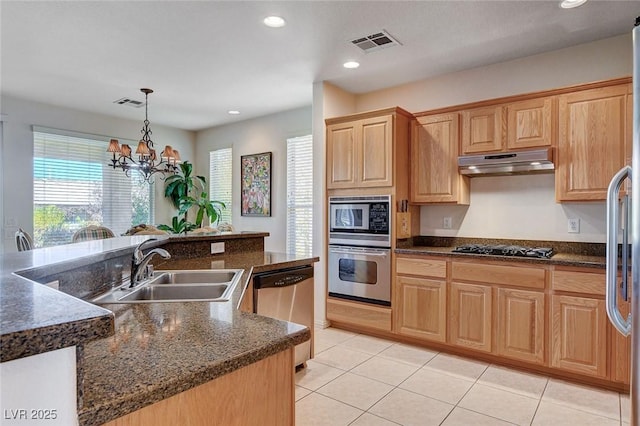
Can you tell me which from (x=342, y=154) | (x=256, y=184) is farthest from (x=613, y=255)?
(x=256, y=184)

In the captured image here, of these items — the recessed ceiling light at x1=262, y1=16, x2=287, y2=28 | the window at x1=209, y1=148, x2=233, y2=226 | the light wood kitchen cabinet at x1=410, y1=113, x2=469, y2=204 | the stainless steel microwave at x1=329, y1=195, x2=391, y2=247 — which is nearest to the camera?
the recessed ceiling light at x1=262, y1=16, x2=287, y2=28

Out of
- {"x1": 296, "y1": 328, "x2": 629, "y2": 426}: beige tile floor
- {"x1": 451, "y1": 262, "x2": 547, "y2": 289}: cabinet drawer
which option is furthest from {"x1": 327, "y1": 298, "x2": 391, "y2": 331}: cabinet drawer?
{"x1": 451, "y1": 262, "x2": 547, "y2": 289}: cabinet drawer

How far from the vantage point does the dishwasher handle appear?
2490 mm

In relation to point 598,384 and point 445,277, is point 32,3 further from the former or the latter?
point 598,384

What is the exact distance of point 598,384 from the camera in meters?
2.67

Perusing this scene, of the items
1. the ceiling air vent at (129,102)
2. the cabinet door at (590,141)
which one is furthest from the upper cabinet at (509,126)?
the ceiling air vent at (129,102)

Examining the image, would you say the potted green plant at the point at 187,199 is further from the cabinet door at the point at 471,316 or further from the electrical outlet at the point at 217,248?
the cabinet door at the point at 471,316

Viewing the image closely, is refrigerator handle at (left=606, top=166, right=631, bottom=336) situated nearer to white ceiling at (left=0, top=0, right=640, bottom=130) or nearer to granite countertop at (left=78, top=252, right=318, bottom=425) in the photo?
granite countertop at (left=78, top=252, right=318, bottom=425)

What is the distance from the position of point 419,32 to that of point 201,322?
9.01ft

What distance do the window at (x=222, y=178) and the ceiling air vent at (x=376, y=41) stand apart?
3.46m

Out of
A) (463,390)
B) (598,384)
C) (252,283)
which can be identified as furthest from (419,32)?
(598,384)

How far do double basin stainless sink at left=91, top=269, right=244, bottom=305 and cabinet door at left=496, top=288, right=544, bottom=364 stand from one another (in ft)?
6.94

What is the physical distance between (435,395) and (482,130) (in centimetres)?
226

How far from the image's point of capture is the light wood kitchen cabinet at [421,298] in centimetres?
329
